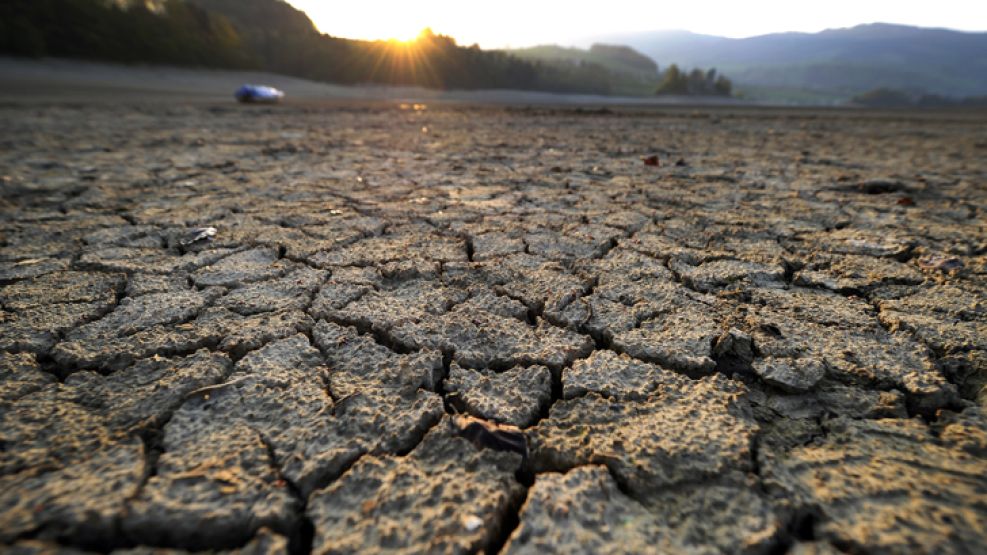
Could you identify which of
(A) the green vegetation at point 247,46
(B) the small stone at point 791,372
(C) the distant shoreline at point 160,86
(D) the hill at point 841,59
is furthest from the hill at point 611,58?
(B) the small stone at point 791,372

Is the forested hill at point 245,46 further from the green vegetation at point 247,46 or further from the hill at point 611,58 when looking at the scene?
the hill at point 611,58

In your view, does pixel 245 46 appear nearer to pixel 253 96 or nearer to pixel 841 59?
pixel 253 96

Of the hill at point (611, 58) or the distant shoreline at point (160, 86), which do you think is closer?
the distant shoreline at point (160, 86)

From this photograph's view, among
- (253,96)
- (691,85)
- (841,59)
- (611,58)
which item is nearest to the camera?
(253,96)

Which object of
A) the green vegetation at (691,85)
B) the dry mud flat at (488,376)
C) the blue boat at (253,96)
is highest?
the green vegetation at (691,85)

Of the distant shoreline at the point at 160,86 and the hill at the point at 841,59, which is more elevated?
the hill at the point at 841,59

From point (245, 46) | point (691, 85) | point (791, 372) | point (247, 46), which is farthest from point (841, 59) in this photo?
point (791, 372)

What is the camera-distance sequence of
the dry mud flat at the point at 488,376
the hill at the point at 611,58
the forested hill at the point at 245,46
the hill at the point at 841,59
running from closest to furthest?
the dry mud flat at the point at 488,376 < the forested hill at the point at 245,46 < the hill at the point at 611,58 < the hill at the point at 841,59
